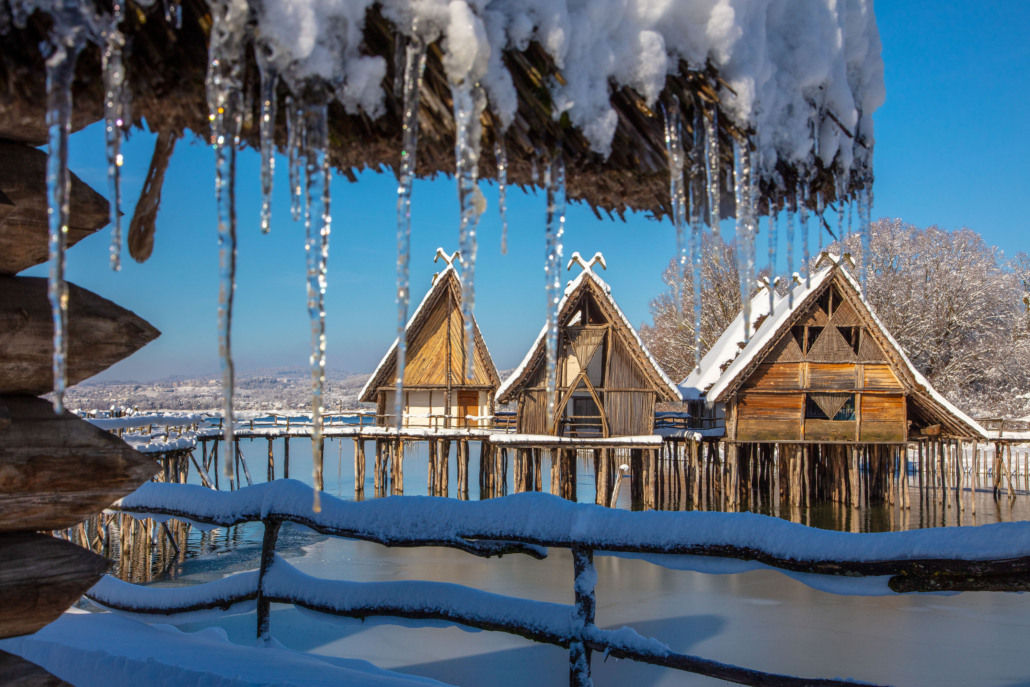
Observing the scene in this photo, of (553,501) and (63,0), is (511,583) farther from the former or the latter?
(63,0)

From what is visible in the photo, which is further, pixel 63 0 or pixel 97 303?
pixel 97 303

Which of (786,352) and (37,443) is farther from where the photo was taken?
(786,352)

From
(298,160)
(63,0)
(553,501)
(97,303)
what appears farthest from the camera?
(553,501)

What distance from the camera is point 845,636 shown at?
26.3 feet

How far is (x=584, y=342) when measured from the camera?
61.2ft

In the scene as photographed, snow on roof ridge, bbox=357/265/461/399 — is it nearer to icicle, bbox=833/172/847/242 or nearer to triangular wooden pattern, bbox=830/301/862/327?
triangular wooden pattern, bbox=830/301/862/327

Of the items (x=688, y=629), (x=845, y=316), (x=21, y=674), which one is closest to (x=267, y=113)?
(x=21, y=674)

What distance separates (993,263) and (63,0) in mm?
41656

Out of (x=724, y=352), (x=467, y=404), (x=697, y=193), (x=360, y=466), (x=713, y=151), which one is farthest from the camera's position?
(x=724, y=352)

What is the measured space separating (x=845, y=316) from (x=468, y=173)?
19.7m

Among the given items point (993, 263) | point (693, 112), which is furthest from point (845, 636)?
point (993, 263)

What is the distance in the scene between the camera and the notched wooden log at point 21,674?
8.07ft

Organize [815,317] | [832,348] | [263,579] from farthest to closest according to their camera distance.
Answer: [815,317]
[832,348]
[263,579]

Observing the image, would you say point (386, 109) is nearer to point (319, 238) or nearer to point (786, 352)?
point (319, 238)
